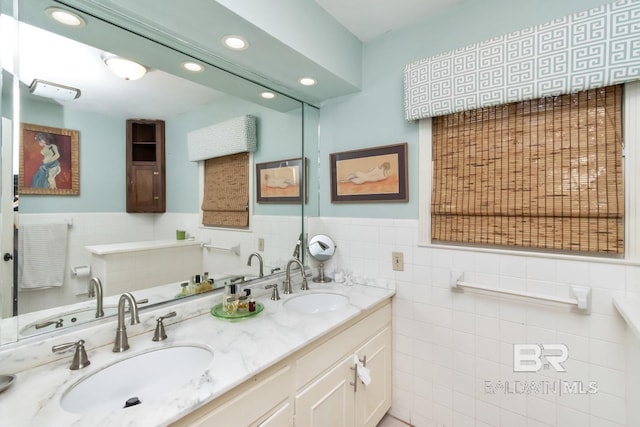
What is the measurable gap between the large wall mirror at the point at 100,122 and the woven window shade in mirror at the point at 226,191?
0.05 metres

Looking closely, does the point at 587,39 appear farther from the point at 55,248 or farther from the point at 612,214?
the point at 55,248

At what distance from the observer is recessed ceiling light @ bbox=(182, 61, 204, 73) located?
1.46 metres

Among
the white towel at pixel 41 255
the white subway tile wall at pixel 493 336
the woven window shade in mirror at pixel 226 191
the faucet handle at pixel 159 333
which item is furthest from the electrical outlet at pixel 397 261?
the white towel at pixel 41 255

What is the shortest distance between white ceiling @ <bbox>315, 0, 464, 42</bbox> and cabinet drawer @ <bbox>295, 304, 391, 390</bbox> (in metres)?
1.74

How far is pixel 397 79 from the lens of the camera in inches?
71.0

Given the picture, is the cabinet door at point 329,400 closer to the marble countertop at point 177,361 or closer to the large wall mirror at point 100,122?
the marble countertop at point 177,361

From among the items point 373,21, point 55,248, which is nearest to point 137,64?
point 55,248

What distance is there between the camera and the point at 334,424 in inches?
52.1

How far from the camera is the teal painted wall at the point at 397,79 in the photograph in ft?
4.69

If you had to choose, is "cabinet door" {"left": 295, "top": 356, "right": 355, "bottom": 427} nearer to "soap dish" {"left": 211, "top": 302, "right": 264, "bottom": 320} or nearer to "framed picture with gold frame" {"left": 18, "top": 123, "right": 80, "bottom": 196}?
"soap dish" {"left": 211, "top": 302, "right": 264, "bottom": 320}

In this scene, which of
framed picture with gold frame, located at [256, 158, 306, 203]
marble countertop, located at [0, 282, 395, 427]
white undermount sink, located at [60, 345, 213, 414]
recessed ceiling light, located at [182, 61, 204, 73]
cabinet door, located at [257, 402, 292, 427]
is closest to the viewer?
marble countertop, located at [0, 282, 395, 427]

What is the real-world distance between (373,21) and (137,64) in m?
1.33

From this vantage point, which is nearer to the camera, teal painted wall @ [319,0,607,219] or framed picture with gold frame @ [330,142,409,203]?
teal painted wall @ [319,0,607,219]

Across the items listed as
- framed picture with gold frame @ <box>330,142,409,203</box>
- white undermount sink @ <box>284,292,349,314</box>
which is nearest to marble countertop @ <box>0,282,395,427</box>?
white undermount sink @ <box>284,292,349,314</box>
